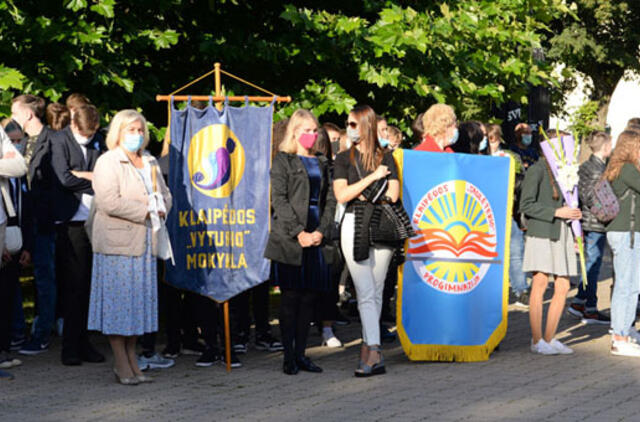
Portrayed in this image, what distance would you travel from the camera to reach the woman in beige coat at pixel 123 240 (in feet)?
25.1

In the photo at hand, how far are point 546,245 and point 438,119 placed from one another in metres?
1.53

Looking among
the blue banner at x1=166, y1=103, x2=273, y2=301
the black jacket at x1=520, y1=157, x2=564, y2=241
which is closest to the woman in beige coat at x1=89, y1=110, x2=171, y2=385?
the blue banner at x1=166, y1=103, x2=273, y2=301

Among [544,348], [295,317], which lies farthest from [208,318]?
[544,348]

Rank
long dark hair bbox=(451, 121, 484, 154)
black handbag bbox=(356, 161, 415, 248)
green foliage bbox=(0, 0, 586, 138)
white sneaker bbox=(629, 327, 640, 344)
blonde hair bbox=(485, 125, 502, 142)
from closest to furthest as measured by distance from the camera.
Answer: black handbag bbox=(356, 161, 415, 248)
long dark hair bbox=(451, 121, 484, 154)
white sneaker bbox=(629, 327, 640, 344)
green foliage bbox=(0, 0, 586, 138)
blonde hair bbox=(485, 125, 502, 142)

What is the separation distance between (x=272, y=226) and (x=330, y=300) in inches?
68.0

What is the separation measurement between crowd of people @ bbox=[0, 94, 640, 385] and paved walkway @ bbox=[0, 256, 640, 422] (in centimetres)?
24

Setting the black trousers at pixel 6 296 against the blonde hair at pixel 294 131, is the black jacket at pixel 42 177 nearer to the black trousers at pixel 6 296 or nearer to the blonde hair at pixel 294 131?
the black trousers at pixel 6 296

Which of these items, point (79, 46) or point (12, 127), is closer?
point (12, 127)

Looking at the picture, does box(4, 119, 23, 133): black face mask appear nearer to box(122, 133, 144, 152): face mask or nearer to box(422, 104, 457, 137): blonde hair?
box(122, 133, 144, 152): face mask

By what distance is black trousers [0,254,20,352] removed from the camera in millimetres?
8344

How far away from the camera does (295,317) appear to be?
26.9 ft

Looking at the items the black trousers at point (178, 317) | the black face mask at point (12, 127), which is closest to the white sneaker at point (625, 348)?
the black trousers at point (178, 317)

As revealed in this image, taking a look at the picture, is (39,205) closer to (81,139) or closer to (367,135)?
(81,139)

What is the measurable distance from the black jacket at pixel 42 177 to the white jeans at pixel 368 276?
2505mm
